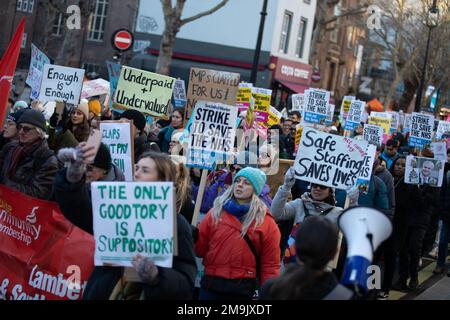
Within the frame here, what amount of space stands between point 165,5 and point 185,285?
22.6m

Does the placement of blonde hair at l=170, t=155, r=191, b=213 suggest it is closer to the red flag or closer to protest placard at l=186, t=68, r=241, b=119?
the red flag

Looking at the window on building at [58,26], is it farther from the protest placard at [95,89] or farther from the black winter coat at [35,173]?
the black winter coat at [35,173]

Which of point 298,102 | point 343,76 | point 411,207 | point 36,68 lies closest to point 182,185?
point 411,207

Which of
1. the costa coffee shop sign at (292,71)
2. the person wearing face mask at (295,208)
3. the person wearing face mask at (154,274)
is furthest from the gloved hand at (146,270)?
the costa coffee shop sign at (292,71)

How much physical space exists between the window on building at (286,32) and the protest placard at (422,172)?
29.5 metres

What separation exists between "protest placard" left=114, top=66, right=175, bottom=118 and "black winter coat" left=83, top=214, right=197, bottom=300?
7.08 metres

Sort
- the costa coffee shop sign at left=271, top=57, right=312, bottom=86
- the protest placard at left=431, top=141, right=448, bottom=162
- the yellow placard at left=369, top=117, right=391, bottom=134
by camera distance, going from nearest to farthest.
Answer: the protest placard at left=431, top=141, right=448, bottom=162, the yellow placard at left=369, top=117, right=391, bottom=134, the costa coffee shop sign at left=271, top=57, right=312, bottom=86

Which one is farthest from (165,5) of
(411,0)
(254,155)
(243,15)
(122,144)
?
(411,0)

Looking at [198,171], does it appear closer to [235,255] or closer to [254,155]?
[254,155]

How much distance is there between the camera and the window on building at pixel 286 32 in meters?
41.5

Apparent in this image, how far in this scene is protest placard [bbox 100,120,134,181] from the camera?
305 inches

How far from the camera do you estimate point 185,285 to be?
4863 mm

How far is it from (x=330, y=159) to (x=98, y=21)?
35.4 m

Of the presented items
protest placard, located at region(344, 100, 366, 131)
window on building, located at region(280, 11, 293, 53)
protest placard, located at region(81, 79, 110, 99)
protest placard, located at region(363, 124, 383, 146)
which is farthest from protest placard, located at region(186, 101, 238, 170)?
window on building, located at region(280, 11, 293, 53)
